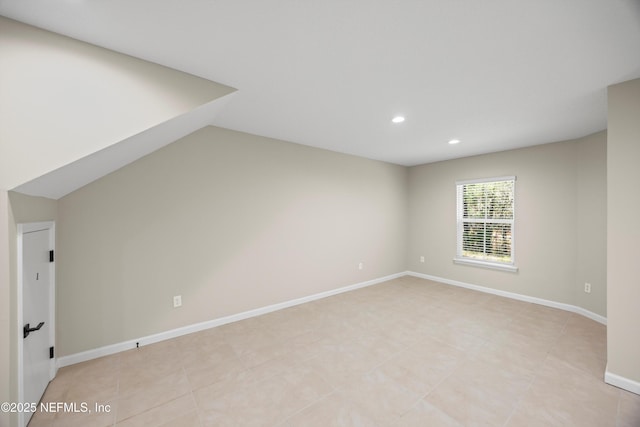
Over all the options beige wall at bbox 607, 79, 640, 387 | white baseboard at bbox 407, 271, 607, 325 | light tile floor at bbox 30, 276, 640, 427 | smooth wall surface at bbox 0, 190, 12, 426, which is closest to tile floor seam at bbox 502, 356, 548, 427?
light tile floor at bbox 30, 276, 640, 427

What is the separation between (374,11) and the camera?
1.28 metres

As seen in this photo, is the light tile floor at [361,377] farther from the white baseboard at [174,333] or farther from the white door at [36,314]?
the white door at [36,314]

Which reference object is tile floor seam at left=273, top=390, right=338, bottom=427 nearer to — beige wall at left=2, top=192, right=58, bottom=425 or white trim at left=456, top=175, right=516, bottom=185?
beige wall at left=2, top=192, right=58, bottom=425

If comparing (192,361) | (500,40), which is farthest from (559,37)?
(192,361)

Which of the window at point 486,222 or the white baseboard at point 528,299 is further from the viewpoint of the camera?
the window at point 486,222

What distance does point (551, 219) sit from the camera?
368 centimetres

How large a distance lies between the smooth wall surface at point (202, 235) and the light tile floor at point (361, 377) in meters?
0.39

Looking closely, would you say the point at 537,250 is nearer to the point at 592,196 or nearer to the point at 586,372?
the point at 592,196

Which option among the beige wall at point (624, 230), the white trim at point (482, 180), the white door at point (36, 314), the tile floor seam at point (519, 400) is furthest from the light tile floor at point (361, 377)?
the white trim at point (482, 180)

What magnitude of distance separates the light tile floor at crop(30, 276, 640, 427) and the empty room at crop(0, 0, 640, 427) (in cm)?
2

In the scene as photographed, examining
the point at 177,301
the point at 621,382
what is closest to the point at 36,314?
the point at 177,301

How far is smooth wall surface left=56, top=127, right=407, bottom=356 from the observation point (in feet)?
7.53

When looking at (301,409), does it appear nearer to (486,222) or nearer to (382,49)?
(382,49)

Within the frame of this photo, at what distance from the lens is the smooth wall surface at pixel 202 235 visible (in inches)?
90.4
